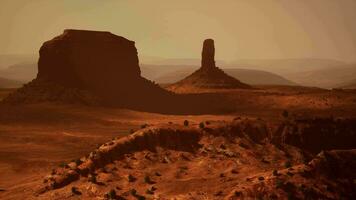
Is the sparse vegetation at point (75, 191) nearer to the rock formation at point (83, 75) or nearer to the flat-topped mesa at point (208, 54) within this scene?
the rock formation at point (83, 75)

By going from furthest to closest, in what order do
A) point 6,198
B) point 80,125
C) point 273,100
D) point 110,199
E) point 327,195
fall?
point 273,100 → point 80,125 → point 6,198 → point 110,199 → point 327,195

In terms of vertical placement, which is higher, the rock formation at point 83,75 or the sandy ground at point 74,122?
the rock formation at point 83,75

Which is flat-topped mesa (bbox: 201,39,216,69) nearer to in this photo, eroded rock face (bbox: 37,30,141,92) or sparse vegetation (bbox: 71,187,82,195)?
eroded rock face (bbox: 37,30,141,92)

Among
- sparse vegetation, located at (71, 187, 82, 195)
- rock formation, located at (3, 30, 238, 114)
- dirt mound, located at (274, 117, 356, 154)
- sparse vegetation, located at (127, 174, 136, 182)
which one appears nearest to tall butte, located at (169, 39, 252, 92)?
rock formation, located at (3, 30, 238, 114)

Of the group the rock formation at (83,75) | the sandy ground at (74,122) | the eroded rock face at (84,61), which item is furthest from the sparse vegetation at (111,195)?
the eroded rock face at (84,61)

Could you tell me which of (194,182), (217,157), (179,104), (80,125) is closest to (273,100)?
(179,104)

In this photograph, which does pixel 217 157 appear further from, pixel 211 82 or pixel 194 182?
pixel 211 82

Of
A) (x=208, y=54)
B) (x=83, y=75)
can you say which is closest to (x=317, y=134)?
(x=83, y=75)
